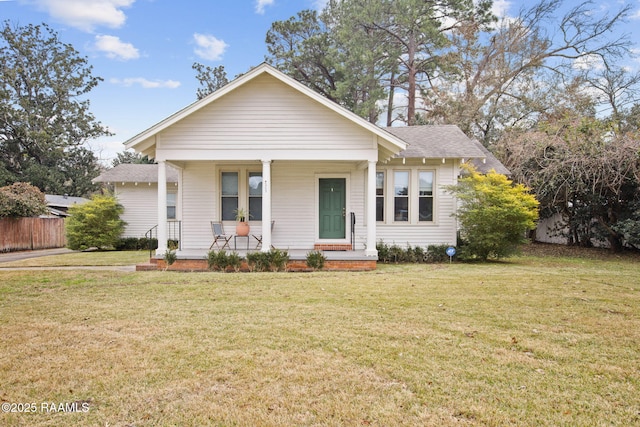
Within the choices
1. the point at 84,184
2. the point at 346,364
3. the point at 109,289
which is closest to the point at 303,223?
the point at 109,289

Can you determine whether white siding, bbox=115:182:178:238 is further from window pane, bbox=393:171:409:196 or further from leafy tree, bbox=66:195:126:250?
window pane, bbox=393:171:409:196

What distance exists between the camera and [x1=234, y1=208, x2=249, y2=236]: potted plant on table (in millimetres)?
11359

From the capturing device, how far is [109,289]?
7.38 meters

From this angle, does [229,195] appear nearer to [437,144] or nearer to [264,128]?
[264,128]

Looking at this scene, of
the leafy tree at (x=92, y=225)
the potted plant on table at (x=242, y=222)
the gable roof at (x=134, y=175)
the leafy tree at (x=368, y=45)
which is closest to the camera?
the potted plant on table at (x=242, y=222)

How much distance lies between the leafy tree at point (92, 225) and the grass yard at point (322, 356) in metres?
10.7

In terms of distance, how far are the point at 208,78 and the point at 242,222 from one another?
89.2 feet

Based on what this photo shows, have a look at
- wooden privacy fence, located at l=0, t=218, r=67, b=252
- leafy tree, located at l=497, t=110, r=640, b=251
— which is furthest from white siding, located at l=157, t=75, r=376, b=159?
wooden privacy fence, located at l=0, t=218, r=67, b=252

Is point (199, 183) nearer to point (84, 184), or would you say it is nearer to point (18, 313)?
point (18, 313)

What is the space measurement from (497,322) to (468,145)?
28.9 feet

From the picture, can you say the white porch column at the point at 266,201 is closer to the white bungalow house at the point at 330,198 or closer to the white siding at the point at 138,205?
the white bungalow house at the point at 330,198

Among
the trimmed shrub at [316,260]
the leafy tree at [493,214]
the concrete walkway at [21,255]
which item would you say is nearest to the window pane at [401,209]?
the leafy tree at [493,214]

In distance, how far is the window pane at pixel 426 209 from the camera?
12.6m

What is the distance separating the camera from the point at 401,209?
41.3ft
